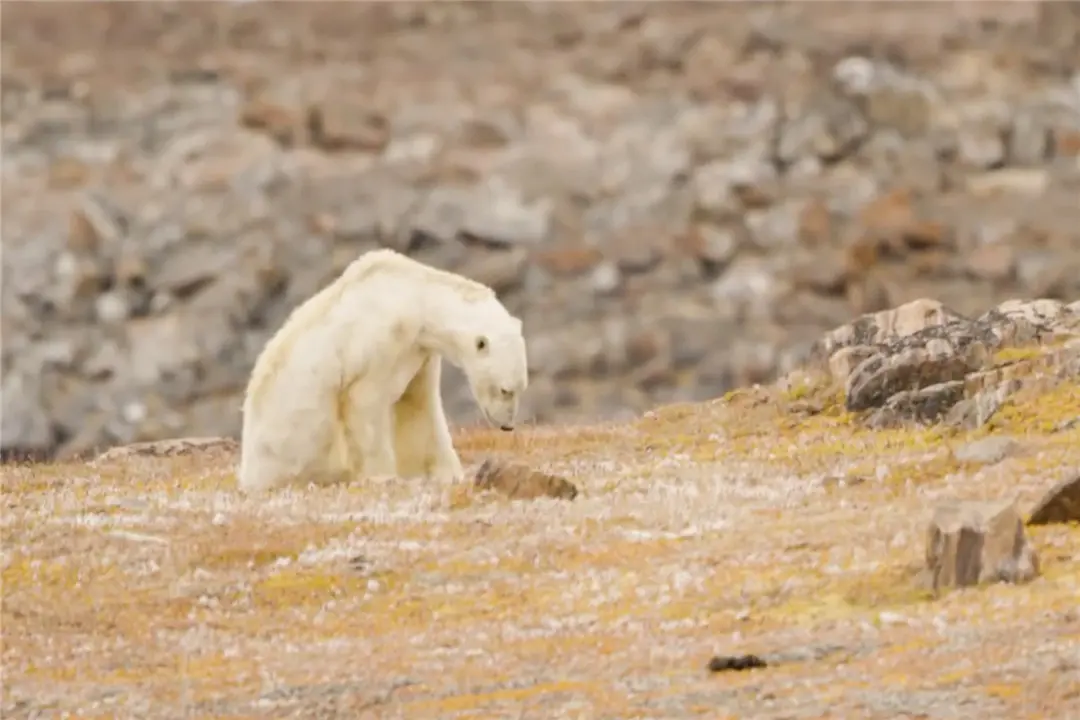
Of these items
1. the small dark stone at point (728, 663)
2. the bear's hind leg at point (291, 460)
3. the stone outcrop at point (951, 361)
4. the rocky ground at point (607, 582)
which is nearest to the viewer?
the rocky ground at point (607, 582)

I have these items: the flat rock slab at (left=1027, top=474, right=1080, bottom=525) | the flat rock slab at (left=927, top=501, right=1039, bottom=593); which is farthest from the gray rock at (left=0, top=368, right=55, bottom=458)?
the flat rock slab at (left=927, top=501, right=1039, bottom=593)

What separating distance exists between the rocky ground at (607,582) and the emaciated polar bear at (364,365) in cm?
86

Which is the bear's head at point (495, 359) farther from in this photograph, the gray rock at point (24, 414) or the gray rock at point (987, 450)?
the gray rock at point (24, 414)

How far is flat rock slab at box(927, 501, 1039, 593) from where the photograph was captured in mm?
18062

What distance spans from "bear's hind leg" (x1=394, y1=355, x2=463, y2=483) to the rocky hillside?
49.0 meters

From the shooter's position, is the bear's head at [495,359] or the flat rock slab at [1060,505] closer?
the flat rock slab at [1060,505]

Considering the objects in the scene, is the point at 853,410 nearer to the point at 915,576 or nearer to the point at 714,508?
the point at 714,508

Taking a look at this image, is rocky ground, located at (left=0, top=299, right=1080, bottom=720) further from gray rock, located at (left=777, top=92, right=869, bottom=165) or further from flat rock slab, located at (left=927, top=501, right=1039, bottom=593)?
gray rock, located at (left=777, top=92, right=869, bottom=165)

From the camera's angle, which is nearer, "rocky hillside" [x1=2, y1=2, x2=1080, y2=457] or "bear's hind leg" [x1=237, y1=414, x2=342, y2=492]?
"bear's hind leg" [x1=237, y1=414, x2=342, y2=492]

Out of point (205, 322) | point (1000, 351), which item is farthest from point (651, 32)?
point (1000, 351)

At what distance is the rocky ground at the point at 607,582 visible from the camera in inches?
643

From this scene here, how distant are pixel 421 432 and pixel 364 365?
1.35 metres

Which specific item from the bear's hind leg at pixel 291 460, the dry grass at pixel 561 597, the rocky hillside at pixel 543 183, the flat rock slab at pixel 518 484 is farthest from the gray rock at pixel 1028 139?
the flat rock slab at pixel 518 484

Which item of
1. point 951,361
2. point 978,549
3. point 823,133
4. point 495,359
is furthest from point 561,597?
point 823,133
